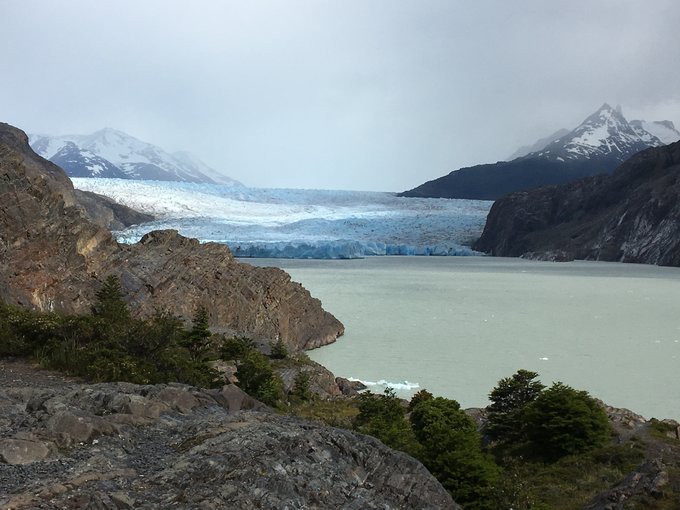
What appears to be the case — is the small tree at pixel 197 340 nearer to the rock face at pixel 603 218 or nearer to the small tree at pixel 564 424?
the small tree at pixel 564 424

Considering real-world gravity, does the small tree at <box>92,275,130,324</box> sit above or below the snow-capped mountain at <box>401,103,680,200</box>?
below

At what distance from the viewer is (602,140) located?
157 meters

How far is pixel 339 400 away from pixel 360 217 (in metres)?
55.4

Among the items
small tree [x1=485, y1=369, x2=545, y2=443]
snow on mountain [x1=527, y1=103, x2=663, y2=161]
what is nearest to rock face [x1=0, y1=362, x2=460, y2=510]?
small tree [x1=485, y1=369, x2=545, y2=443]

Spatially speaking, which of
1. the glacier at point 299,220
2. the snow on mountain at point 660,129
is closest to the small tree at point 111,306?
the glacier at point 299,220

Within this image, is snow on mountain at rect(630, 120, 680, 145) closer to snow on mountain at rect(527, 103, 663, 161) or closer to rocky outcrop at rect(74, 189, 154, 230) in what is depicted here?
snow on mountain at rect(527, 103, 663, 161)

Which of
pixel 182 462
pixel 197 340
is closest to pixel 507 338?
pixel 197 340

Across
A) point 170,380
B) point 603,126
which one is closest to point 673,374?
point 170,380

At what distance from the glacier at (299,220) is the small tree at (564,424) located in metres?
46.4

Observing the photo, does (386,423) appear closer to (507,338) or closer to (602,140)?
(507,338)

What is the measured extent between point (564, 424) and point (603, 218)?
63.0m

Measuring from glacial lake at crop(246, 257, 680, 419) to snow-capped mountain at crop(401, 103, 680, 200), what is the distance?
9800 centimetres

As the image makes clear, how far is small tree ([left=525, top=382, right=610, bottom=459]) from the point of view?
735 centimetres

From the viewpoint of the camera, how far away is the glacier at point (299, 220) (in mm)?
55531
